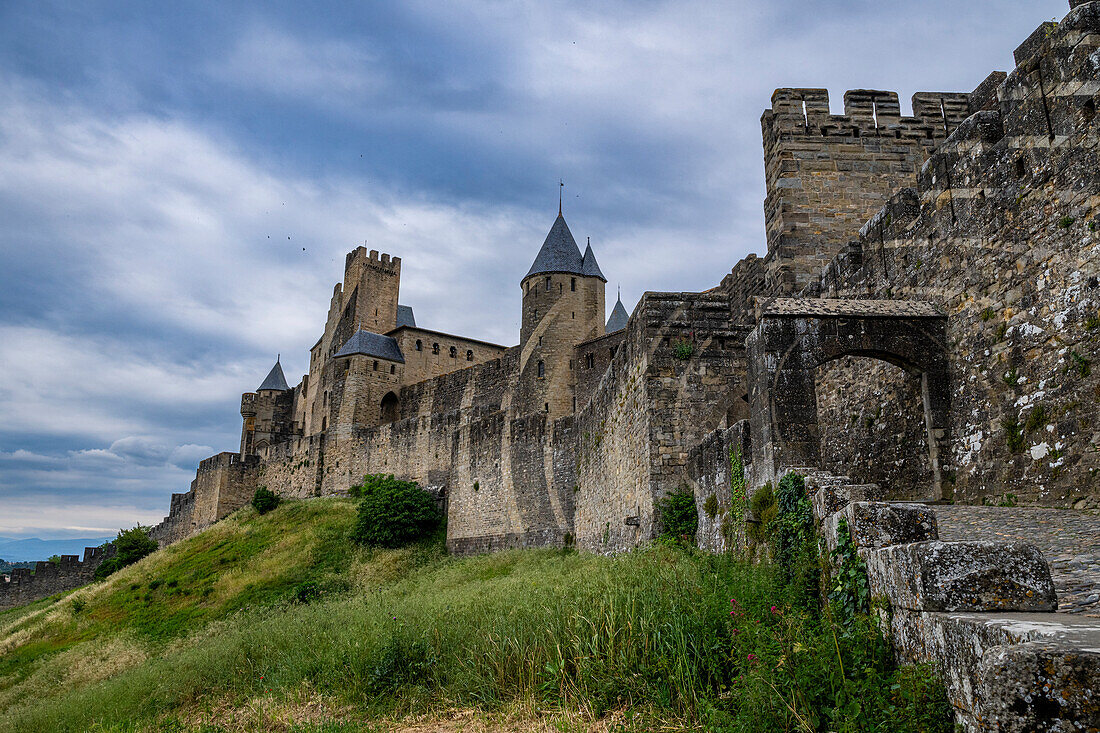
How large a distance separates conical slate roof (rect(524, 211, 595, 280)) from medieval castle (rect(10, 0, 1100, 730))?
17.5 metres

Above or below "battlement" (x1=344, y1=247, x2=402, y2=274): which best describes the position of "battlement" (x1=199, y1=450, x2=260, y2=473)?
below

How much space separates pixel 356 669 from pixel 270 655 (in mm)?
2846

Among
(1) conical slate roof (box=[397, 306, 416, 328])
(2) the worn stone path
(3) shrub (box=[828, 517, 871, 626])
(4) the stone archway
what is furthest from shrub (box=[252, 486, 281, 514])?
(3) shrub (box=[828, 517, 871, 626])

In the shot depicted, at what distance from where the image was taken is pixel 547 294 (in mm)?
34812

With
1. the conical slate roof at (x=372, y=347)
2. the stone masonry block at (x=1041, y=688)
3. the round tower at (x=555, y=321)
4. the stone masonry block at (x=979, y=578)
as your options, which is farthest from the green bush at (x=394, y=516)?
the stone masonry block at (x=1041, y=688)

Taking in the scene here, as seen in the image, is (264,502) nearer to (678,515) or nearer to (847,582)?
(678,515)

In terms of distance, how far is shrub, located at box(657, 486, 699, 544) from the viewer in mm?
10031

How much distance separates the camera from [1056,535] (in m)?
4.84

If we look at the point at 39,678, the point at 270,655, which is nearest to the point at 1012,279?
the point at 270,655

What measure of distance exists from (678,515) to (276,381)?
5458 centimetres

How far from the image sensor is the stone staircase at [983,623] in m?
2.29

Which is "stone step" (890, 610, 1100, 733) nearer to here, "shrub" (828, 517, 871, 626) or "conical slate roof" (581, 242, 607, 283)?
"shrub" (828, 517, 871, 626)

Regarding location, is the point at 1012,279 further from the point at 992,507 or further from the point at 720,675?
the point at 720,675

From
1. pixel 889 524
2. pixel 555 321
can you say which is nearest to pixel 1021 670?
pixel 889 524
